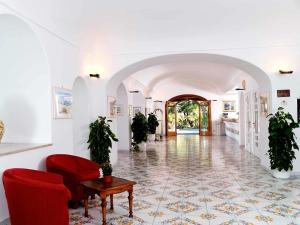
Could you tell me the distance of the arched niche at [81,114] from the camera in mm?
6785

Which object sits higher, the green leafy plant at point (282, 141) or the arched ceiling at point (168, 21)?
the arched ceiling at point (168, 21)

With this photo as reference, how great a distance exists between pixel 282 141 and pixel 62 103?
486cm

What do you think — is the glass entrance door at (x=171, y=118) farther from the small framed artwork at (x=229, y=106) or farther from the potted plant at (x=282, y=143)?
the potted plant at (x=282, y=143)

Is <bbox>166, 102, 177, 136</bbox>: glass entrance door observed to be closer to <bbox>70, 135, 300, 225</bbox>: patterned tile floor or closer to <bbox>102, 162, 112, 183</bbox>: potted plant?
<bbox>70, 135, 300, 225</bbox>: patterned tile floor

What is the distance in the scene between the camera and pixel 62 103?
549 cm

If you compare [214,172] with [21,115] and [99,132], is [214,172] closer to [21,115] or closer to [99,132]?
[99,132]

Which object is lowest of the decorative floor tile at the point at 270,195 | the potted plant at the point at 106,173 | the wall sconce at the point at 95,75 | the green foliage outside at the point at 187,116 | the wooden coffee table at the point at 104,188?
the decorative floor tile at the point at 270,195

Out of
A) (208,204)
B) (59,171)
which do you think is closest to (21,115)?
(59,171)

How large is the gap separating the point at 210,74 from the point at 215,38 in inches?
293

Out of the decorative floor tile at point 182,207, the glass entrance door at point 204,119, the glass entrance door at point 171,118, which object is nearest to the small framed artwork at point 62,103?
the decorative floor tile at point 182,207

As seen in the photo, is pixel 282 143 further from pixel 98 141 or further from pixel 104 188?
pixel 104 188

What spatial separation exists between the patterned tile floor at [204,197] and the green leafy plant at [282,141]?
0.40 meters

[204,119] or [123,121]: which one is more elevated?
[123,121]

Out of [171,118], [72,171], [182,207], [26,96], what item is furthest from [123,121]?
[171,118]
